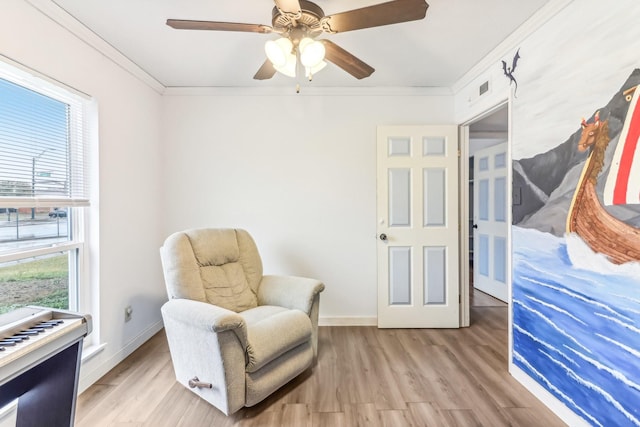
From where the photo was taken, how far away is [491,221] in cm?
387

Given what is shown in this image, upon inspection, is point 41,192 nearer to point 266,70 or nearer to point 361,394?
point 266,70

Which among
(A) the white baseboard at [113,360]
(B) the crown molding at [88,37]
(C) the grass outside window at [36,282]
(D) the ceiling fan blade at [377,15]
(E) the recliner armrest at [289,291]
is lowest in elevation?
(A) the white baseboard at [113,360]

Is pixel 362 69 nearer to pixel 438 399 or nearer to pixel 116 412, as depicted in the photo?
pixel 438 399

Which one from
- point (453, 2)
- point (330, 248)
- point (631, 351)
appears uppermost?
point (453, 2)

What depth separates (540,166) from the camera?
181 centimetres

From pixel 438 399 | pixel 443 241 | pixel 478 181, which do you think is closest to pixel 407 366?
pixel 438 399

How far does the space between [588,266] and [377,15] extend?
64.5 inches

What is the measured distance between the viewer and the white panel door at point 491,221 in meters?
3.67

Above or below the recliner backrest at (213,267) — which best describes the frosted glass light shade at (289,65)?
above

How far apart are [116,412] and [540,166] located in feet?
9.88

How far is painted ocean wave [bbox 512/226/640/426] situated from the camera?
4.28 feet

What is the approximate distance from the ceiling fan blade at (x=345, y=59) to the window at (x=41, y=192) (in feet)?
5.62

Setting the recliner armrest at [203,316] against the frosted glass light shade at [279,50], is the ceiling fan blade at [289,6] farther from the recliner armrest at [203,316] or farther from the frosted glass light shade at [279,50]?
the recliner armrest at [203,316]

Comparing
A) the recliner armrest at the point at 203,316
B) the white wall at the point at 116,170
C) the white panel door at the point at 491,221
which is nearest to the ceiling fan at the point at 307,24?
the white wall at the point at 116,170
